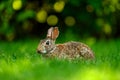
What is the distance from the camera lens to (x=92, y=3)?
14.6 meters

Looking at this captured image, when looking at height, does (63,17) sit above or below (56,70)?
above

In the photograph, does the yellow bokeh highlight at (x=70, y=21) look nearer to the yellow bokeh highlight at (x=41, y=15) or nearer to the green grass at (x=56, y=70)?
the yellow bokeh highlight at (x=41, y=15)

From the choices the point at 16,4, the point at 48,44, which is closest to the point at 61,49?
the point at 48,44

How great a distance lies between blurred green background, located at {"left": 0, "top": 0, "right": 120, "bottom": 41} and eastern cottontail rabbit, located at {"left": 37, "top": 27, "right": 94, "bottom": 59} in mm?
5311

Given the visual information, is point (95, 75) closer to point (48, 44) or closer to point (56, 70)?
point (56, 70)

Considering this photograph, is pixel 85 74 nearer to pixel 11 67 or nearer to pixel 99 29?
pixel 11 67

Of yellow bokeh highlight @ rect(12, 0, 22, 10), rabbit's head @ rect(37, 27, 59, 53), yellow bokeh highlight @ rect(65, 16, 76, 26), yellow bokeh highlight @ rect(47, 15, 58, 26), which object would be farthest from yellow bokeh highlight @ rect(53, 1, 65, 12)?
rabbit's head @ rect(37, 27, 59, 53)

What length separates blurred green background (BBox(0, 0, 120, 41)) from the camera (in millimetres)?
14789

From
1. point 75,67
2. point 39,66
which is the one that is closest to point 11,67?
point 39,66

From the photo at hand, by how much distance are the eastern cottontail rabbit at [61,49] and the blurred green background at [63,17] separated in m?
5.31

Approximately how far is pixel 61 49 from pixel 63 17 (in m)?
5.93

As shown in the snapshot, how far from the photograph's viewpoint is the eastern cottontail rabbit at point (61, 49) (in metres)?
9.09

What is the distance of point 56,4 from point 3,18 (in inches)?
59.4

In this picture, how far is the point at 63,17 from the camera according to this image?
15211 mm
